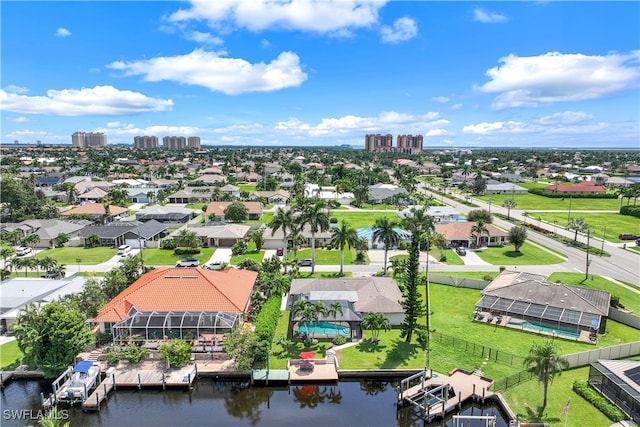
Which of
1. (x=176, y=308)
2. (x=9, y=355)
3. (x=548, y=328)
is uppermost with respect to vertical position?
(x=176, y=308)

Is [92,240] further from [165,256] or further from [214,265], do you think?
[214,265]

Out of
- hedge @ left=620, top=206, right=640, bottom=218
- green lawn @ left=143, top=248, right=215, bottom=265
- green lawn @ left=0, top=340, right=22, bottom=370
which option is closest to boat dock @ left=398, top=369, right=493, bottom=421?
green lawn @ left=0, top=340, right=22, bottom=370

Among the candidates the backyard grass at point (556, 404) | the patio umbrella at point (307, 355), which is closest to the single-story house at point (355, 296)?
the patio umbrella at point (307, 355)

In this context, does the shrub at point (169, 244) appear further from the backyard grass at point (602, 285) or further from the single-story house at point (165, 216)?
the backyard grass at point (602, 285)

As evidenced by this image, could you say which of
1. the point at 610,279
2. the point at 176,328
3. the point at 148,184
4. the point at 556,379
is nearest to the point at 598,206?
the point at 610,279

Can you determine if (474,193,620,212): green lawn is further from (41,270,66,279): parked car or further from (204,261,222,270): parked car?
(41,270,66,279): parked car

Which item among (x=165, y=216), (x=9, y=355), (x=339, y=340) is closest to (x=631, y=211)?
(x=339, y=340)

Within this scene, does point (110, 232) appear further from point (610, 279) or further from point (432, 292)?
point (610, 279)
